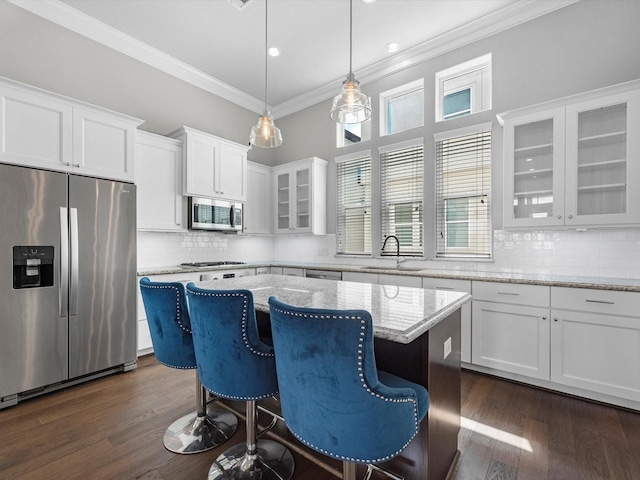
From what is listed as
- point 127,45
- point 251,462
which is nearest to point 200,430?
point 251,462

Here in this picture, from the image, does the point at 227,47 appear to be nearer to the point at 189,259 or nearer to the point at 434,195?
the point at 189,259

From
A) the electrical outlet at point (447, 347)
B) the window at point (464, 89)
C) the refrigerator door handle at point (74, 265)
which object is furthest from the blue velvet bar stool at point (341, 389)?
the window at point (464, 89)

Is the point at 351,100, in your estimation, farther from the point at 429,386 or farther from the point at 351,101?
the point at 429,386

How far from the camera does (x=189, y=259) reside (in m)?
4.25

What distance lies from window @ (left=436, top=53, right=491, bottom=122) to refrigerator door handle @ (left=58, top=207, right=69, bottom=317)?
3964mm

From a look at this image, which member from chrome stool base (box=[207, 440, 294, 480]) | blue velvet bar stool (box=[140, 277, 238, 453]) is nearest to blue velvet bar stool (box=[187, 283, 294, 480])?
chrome stool base (box=[207, 440, 294, 480])

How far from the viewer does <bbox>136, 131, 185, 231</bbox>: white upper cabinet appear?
3.49m

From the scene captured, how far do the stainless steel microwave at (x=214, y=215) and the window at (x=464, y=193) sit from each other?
8.93ft

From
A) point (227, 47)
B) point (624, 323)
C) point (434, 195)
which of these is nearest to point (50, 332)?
point (227, 47)

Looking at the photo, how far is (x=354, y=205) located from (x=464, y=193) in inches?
60.5

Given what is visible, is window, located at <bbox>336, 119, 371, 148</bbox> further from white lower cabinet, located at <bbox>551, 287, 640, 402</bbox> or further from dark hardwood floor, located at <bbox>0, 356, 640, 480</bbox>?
dark hardwood floor, located at <bbox>0, 356, 640, 480</bbox>

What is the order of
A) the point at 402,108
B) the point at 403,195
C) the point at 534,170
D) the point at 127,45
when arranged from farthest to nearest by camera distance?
the point at 402,108, the point at 403,195, the point at 127,45, the point at 534,170

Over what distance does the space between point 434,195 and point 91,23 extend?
13.9 feet

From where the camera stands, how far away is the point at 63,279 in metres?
2.58
